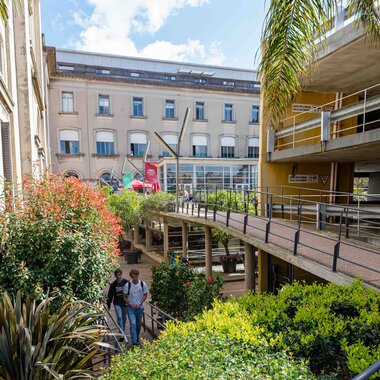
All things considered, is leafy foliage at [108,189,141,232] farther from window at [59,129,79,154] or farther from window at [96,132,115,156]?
window at [59,129,79,154]

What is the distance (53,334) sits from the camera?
3.79 m

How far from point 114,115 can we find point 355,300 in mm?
29183

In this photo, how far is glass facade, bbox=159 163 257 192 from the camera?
78.8ft

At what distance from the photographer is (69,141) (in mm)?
28281

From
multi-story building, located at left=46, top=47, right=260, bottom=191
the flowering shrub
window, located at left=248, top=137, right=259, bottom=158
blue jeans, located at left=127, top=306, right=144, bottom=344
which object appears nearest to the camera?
the flowering shrub

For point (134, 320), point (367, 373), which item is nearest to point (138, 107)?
point (134, 320)

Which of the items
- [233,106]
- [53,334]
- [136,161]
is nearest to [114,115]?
[136,161]

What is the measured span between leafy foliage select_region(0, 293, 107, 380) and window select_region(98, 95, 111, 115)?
27678 mm

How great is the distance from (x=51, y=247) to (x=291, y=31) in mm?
4890

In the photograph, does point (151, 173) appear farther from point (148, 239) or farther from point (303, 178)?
point (303, 178)


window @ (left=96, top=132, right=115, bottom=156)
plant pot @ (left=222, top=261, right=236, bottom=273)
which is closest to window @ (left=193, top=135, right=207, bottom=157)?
window @ (left=96, top=132, right=115, bottom=156)

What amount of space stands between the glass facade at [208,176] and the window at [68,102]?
11.6m

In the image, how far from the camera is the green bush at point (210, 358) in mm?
2213

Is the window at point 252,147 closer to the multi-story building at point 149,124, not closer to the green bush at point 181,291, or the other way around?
the multi-story building at point 149,124
